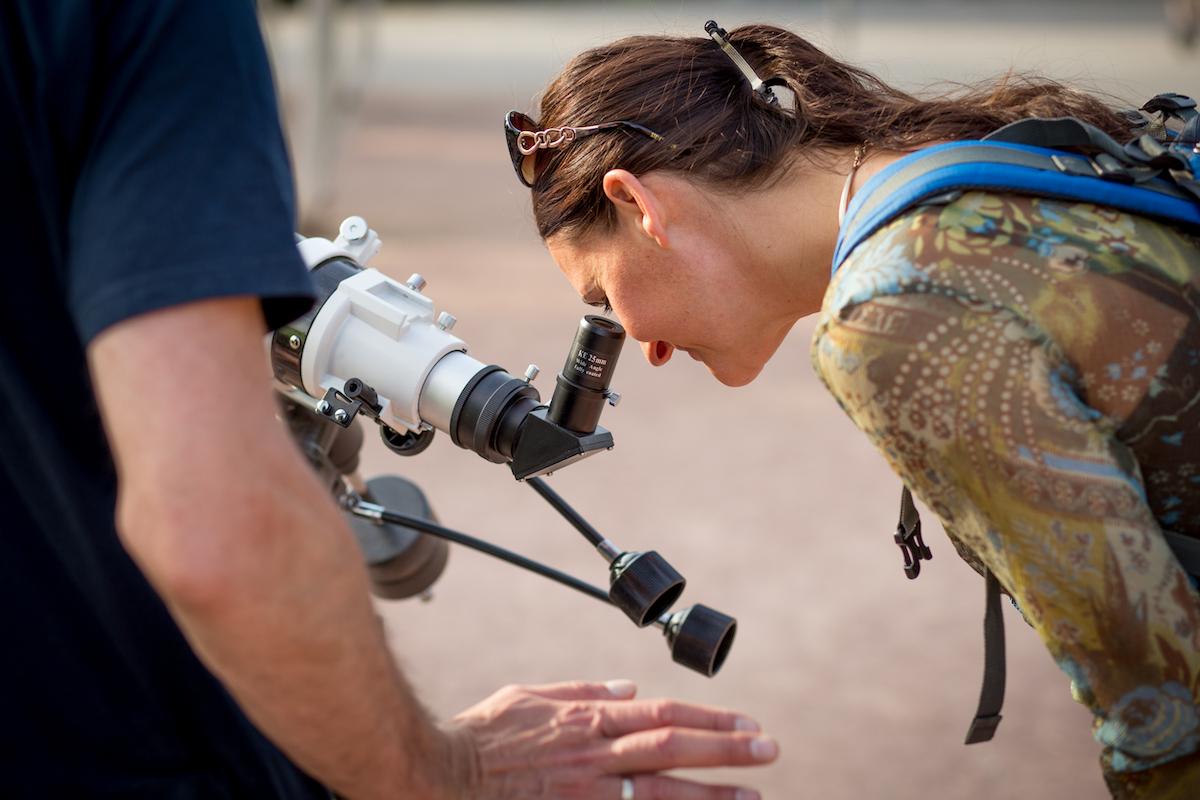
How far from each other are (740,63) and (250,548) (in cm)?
123

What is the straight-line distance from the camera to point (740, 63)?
6.52 feet

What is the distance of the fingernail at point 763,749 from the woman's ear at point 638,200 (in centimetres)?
76

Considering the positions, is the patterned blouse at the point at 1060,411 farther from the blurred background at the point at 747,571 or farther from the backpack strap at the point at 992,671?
the blurred background at the point at 747,571

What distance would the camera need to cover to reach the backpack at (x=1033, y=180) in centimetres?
150

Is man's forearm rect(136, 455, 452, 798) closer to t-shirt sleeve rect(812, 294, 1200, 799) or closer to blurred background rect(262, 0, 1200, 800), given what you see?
t-shirt sleeve rect(812, 294, 1200, 799)

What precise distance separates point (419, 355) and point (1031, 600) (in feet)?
2.86

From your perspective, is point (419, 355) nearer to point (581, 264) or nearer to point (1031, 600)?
point (581, 264)

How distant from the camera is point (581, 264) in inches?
82.7

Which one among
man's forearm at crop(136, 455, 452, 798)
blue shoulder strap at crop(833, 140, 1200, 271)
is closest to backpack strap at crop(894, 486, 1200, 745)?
blue shoulder strap at crop(833, 140, 1200, 271)

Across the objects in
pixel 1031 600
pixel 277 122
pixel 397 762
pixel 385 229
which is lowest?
pixel 385 229

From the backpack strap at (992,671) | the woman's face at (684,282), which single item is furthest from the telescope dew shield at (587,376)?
the backpack strap at (992,671)

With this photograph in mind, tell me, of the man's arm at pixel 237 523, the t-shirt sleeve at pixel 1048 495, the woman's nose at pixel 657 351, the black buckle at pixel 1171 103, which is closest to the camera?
the man's arm at pixel 237 523

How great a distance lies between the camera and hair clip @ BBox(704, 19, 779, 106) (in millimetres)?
1939

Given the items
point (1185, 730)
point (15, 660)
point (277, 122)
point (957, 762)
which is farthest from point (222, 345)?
point (957, 762)
